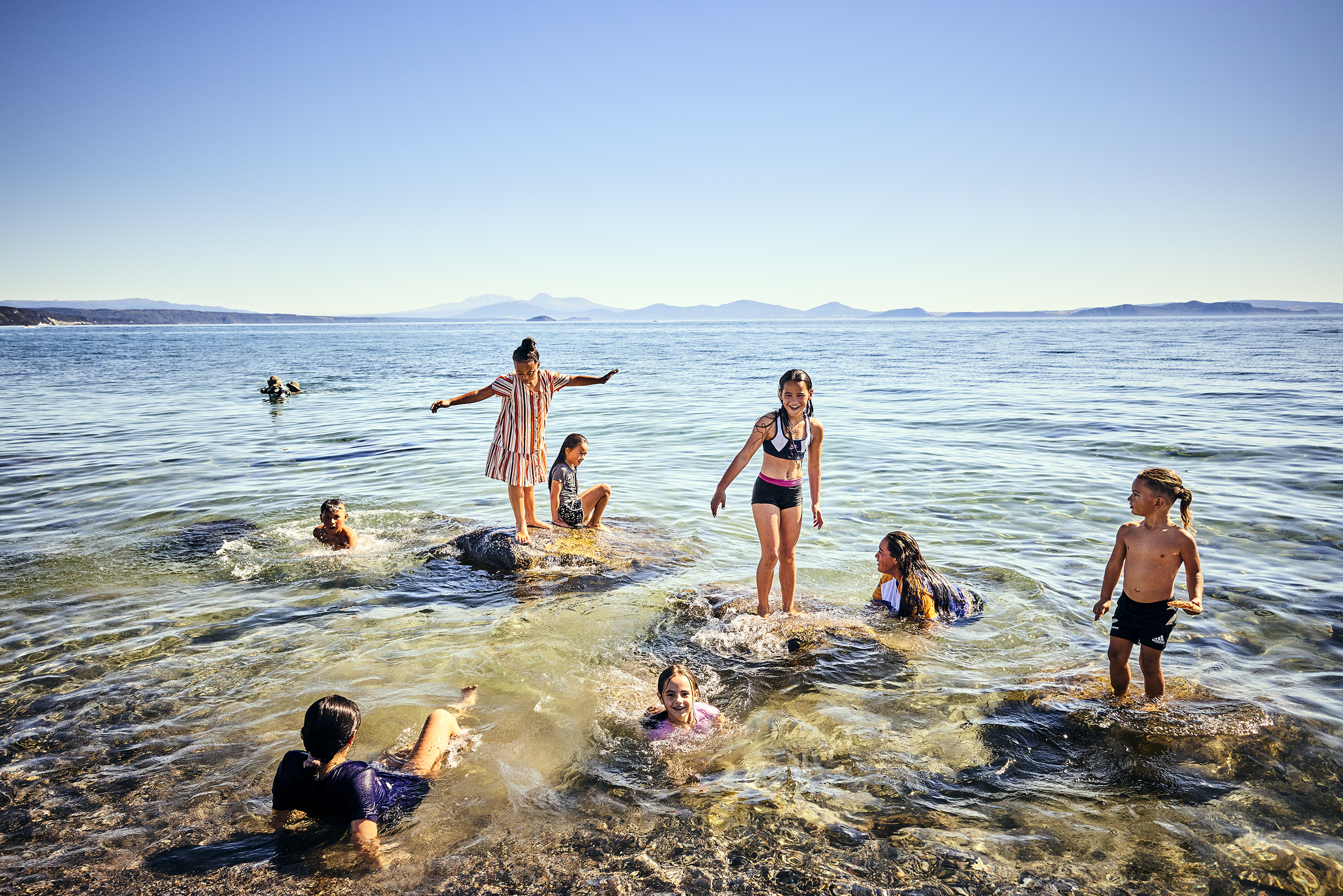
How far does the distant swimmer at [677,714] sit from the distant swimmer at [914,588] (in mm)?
2686

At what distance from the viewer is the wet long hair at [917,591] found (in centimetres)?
716

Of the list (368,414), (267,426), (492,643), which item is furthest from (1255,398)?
(267,426)

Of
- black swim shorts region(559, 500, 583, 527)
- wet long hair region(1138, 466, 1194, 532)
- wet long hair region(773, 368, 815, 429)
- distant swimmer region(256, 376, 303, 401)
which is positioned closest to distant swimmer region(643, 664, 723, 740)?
wet long hair region(773, 368, 815, 429)

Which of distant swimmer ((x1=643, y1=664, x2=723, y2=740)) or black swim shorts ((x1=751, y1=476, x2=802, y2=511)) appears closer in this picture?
distant swimmer ((x1=643, y1=664, x2=723, y2=740))

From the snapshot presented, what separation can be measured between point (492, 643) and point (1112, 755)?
4851 millimetres

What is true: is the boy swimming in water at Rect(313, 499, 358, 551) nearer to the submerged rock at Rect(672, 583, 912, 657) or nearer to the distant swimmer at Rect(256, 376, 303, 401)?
the submerged rock at Rect(672, 583, 912, 657)

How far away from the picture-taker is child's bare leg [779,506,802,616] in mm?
7016

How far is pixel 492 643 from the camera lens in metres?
6.71

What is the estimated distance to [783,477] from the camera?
6895mm

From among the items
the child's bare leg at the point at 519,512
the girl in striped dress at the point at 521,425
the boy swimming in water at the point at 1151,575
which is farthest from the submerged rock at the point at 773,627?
the girl in striped dress at the point at 521,425

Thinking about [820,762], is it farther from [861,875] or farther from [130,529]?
[130,529]

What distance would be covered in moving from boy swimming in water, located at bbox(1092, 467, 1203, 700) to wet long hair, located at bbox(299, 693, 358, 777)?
4975mm

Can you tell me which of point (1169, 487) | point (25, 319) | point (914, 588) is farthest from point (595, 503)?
point (25, 319)

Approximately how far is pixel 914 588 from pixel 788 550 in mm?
1282
